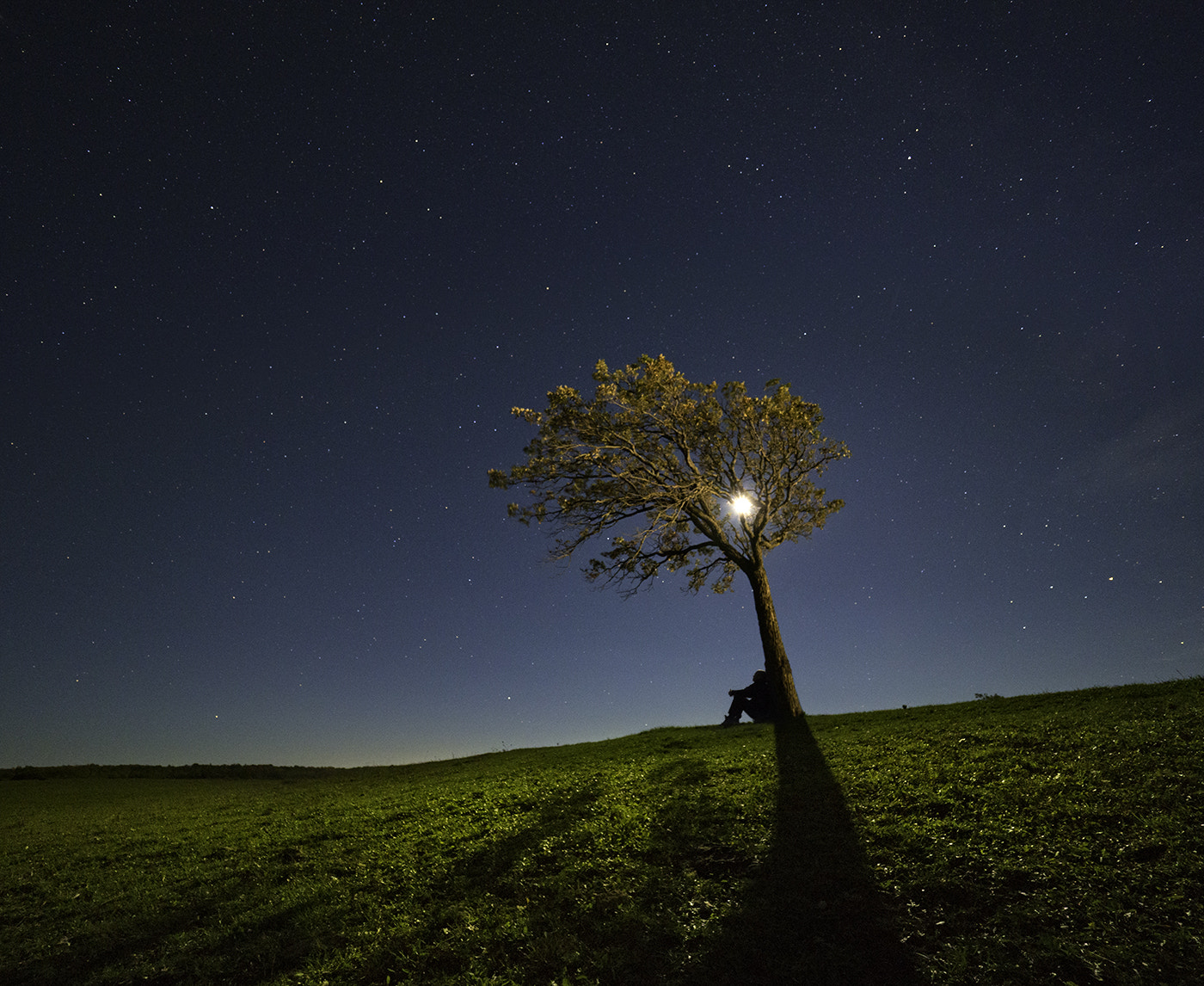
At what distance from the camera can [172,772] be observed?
36500mm

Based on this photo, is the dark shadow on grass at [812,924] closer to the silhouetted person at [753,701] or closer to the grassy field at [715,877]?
the grassy field at [715,877]

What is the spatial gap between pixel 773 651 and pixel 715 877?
1730 cm

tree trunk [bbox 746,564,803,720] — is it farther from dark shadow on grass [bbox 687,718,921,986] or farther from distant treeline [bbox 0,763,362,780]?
distant treeline [bbox 0,763,362,780]

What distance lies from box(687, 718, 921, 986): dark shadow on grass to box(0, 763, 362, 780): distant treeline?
3075cm

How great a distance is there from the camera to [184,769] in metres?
36.6

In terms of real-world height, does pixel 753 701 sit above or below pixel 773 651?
below

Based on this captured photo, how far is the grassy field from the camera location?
7.38m

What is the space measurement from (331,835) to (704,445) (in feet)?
69.1

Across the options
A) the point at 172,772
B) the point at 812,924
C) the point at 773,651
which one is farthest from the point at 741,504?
the point at 172,772

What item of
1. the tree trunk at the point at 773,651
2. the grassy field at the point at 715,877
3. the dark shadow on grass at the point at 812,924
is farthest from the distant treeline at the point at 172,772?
the dark shadow on grass at the point at 812,924

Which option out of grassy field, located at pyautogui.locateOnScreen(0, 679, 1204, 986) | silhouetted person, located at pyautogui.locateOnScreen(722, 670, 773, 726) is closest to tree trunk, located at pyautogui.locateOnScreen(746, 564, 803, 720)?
silhouetted person, located at pyautogui.locateOnScreen(722, 670, 773, 726)

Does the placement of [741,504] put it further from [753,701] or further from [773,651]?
[753,701]

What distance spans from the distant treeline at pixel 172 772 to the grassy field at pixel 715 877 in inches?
725

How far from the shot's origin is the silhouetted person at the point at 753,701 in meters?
28.3
